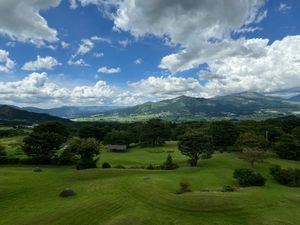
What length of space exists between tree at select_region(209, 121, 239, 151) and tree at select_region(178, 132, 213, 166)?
24.8m

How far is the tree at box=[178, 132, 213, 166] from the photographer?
228ft

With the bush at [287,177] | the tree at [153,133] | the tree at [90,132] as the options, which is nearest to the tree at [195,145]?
the bush at [287,177]

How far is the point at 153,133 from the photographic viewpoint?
119 meters

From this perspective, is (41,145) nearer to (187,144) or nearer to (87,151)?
(87,151)

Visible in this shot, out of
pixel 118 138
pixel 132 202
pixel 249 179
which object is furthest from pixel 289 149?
pixel 118 138

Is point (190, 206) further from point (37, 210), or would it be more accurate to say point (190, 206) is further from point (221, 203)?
point (37, 210)

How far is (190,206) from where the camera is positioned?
38000 millimetres

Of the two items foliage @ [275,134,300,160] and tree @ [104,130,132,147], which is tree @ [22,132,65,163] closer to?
tree @ [104,130,132,147]

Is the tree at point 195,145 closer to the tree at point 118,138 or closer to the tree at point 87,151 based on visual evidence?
the tree at point 87,151

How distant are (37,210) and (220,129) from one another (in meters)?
73.6

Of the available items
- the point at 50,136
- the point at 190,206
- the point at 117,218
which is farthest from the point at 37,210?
the point at 50,136

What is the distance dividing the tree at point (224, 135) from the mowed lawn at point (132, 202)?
39349 millimetres

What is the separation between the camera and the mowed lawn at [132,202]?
3350 cm

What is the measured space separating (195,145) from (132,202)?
113 ft
